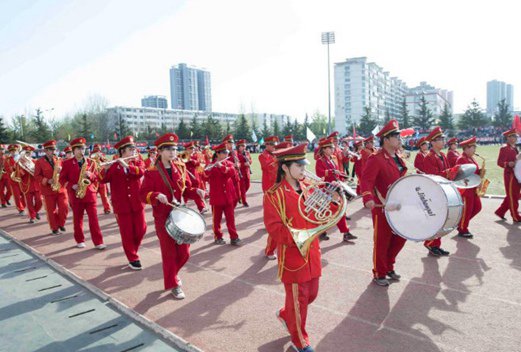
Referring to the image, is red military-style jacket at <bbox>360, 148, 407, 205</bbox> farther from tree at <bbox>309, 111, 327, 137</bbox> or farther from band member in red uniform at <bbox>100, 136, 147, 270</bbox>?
tree at <bbox>309, 111, 327, 137</bbox>

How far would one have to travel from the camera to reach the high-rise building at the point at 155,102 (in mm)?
163500

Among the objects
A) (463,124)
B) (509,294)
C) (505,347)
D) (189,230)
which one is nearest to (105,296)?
(189,230)

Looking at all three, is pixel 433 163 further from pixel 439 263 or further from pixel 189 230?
pixel 189 230

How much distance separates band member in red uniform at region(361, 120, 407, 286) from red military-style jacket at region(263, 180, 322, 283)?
187cm

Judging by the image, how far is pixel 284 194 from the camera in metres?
3.61

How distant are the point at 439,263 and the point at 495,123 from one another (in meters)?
66.8

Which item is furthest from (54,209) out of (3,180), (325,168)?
(3,180)

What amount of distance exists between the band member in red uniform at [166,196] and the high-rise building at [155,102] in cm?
16474

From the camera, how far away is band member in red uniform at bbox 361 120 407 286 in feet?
17.5

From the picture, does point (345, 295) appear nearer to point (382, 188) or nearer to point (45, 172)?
point (382, 188)

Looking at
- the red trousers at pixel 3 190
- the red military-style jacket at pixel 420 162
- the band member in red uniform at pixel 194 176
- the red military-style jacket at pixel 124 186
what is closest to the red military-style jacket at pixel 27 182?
the red trousers at pixel 3 190

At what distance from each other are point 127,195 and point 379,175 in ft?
12.7

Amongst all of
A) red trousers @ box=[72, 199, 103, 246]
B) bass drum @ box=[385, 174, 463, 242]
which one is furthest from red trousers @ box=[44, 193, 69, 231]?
bass drum @ box=[385, 174, 463, 242]

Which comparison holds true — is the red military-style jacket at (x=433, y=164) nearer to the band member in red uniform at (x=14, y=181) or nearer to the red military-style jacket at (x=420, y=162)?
the red military-style jacket at (x=420, y=162)
